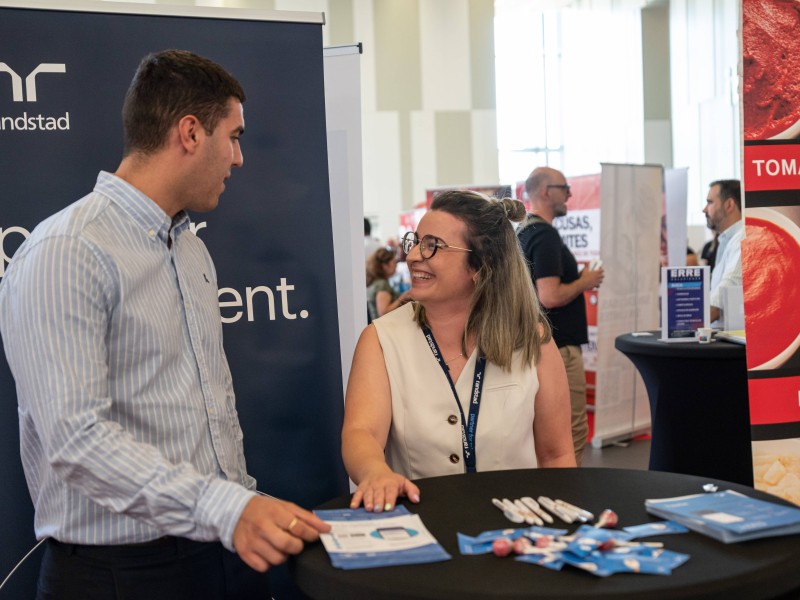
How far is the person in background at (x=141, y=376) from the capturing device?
129 centimetres

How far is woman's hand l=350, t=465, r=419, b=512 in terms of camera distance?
1548 mm

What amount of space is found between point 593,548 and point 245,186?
149 cm

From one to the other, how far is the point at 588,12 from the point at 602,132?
79.2 inches

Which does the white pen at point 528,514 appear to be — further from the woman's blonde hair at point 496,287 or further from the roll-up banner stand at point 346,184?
the roll-up banner stand at point 346,184

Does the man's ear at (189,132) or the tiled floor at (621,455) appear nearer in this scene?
the man's ear at (189,132)

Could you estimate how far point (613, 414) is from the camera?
5.92 meters

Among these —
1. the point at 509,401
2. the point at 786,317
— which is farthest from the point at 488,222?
the point at 786,317

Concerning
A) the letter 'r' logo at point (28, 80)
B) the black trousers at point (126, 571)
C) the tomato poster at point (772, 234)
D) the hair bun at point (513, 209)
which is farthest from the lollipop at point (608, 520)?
the letter 'r' logo at point (28, 80)

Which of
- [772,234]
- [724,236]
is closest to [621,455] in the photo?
[724,236]

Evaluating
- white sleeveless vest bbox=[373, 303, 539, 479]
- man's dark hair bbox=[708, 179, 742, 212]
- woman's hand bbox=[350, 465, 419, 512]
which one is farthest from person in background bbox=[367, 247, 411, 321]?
woman's hand bbox=[350, 465, 419, 512]

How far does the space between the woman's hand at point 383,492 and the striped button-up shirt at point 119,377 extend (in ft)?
0.86

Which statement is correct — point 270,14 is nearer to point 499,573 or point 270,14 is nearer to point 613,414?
point 499,573

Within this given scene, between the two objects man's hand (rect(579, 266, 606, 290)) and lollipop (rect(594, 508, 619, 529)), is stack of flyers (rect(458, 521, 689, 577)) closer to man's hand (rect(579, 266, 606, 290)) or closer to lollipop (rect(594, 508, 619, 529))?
lollipop (rect(594, 508, 619, 529))

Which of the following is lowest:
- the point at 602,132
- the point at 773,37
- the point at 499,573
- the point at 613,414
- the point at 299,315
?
the point at 613,414
